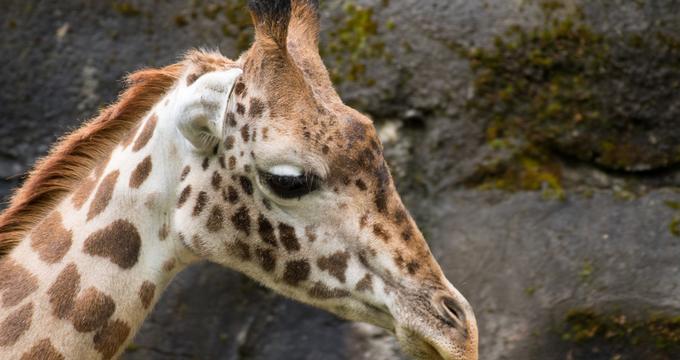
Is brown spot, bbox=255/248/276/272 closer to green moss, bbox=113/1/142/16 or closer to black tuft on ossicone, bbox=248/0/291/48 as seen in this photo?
black tuft on ossicone, bbox=248/0/291/48

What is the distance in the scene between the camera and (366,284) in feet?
11.5

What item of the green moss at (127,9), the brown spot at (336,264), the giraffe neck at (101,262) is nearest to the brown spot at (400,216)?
the brown spot at (336,264)

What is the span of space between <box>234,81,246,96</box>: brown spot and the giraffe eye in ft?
1.14

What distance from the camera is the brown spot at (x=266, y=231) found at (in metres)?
3.52

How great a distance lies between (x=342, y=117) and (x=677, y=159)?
132 inches

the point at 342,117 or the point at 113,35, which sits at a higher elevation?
the point at 342,117

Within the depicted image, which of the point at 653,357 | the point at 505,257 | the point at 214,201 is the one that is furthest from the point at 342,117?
the point at 653,357

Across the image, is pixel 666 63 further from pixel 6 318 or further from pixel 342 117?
pixel 6 318

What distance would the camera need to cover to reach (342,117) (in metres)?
3.53

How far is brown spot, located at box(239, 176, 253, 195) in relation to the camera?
353 centimetres

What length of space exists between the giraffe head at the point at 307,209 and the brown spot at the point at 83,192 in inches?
17.1

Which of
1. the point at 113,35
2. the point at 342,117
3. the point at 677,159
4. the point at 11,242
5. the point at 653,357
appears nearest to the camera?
the point at 342,117

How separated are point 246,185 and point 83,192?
751 millimetres

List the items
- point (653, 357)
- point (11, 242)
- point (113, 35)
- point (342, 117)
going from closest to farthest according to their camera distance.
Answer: point (342, 117) < point (11, 242) < point (653, 357) < point (113, 35)
